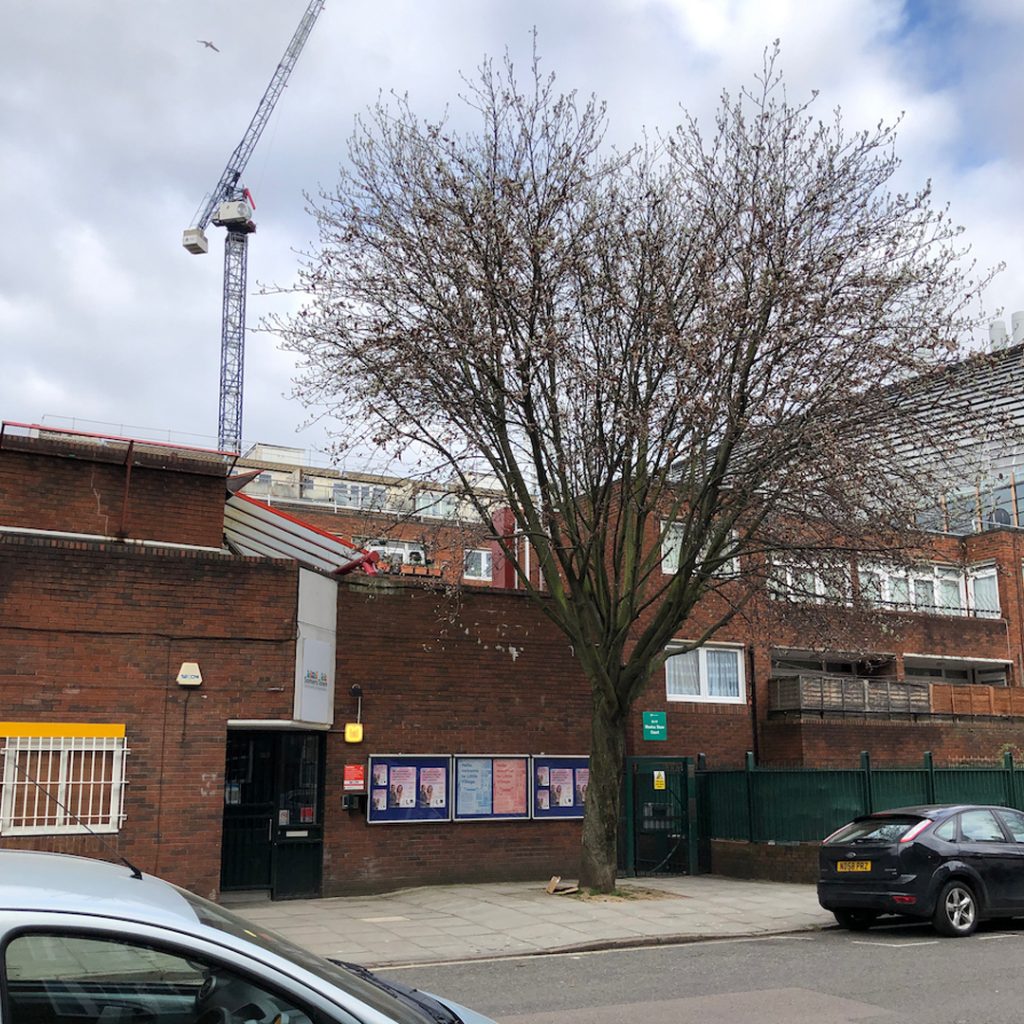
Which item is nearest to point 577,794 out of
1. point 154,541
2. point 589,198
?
point 154,541

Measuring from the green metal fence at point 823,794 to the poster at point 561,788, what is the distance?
8.76ft

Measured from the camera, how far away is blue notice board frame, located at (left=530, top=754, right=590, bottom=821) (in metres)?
17.0

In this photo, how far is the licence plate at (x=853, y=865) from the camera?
38.0ft

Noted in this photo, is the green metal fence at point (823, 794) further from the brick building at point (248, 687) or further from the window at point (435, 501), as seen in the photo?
the window at point (435, 501)

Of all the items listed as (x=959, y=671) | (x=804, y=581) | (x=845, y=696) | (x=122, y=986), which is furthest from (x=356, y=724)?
(x=959, y=671)

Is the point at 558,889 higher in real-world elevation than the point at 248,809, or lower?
lower

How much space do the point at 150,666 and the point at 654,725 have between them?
32.1 ft

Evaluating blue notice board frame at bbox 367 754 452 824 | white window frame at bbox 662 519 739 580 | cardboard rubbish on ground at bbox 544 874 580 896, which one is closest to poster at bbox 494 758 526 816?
blue notice board frame at bbox 367 754 452 824

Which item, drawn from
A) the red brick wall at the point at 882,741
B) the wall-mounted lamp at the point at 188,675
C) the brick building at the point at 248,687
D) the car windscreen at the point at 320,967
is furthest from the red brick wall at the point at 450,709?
the car windscreen at the point at 320,967

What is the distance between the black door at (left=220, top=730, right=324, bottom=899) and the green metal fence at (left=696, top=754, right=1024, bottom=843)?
6.87 m

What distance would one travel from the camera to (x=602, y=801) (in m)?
14.8

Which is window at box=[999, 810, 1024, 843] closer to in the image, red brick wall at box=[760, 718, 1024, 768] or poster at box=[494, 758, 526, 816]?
poster at box=[494, 758, 526, 816]

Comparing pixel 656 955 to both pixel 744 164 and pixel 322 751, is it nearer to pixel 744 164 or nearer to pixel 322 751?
pixel 322 751

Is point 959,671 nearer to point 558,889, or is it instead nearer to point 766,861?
point 766,861
